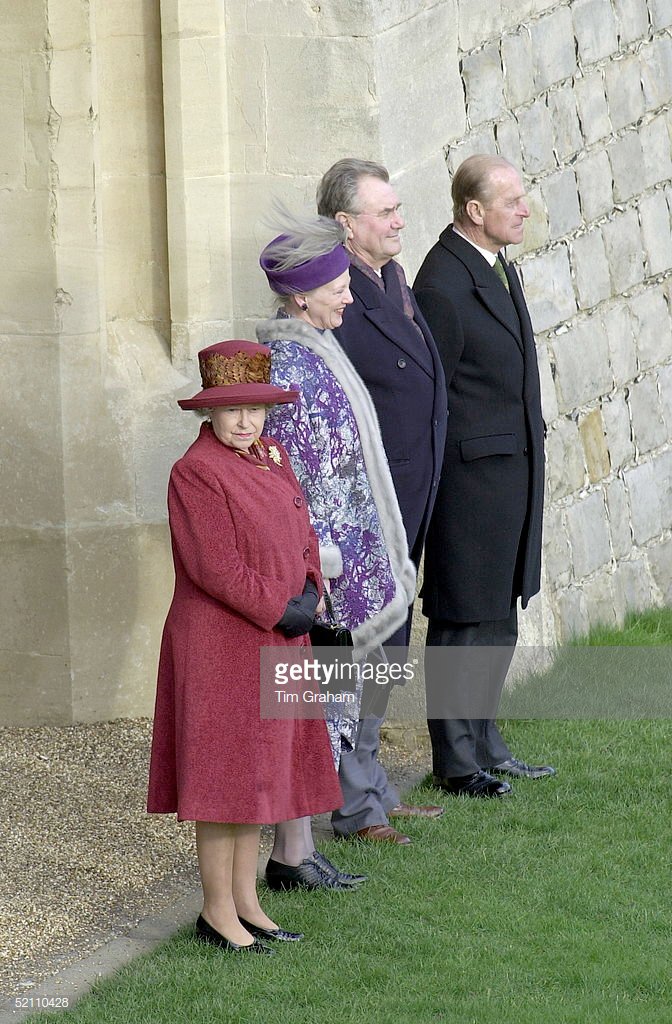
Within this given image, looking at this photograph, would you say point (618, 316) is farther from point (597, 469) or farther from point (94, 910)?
point (94, 910)

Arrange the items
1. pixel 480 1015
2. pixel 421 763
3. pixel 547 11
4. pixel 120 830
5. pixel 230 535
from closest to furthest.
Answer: pixel 480 1015
pixel 230 535
pixel 120 830
pixel 421 763
pixel 547 11

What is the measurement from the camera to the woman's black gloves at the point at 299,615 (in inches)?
152

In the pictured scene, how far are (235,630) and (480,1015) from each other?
3.29ft

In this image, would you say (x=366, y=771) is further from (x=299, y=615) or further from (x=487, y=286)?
(x=487, y=286)

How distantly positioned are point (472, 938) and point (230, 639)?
3.09 ft

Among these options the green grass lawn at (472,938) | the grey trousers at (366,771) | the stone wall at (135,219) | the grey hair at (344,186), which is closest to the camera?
the green grass lawn at (472,938)

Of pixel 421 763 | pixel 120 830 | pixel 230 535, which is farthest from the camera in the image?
pixel 421 763

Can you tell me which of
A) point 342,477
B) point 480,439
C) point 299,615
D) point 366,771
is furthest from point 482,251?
point 299,615

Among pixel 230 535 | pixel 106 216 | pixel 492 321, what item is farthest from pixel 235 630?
pixel 106 216

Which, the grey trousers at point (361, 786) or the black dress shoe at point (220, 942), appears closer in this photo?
the black dress shoe at point (220, 942)

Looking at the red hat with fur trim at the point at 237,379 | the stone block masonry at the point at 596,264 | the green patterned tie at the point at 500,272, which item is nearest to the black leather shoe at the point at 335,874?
the red hat with fur trim at the point at 237,379

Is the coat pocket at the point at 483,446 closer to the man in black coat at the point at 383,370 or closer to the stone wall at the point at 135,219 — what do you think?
the man in black coat at the point at 383,370

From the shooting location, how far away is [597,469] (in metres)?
7.40

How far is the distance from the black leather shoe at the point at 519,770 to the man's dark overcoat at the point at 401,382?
36.9 inches
